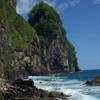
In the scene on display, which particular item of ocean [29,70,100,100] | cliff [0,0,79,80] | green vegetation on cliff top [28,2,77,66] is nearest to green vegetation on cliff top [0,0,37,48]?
cliff [0,0,79,80]

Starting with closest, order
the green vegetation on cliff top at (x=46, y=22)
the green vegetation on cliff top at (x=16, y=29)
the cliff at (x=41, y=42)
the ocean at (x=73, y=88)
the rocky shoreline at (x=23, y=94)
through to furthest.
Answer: the rocky shoreline at (x=23, y=94) → the ocean at (x=73, y=88) → the green vegetation on cliff top at (x=16, y=29) → the cliff at (x=41, y=42) → the green vegetation on cliff top at (x=46, y=22)

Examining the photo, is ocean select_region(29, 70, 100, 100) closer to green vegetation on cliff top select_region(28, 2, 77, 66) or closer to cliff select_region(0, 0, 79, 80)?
cliff select_region(0, 0, 79, 80)

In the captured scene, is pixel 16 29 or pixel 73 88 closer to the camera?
pixel 73 88

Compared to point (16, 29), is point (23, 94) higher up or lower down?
lower down

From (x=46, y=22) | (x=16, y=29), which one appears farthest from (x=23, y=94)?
(x=46, y=22)

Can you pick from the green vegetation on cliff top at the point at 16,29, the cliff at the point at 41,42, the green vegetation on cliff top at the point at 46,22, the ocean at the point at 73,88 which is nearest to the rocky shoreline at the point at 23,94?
the ocean at the point at 73,88

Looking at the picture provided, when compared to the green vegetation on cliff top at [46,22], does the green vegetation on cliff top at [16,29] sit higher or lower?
lower

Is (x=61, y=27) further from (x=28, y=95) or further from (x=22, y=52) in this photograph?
(x=28, y=95)

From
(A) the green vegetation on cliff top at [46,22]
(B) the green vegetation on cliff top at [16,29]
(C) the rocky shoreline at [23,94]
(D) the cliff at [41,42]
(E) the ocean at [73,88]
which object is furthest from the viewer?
(A) the green vegetation on cliff top at [46,22]

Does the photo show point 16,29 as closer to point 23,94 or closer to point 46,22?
point 46,22

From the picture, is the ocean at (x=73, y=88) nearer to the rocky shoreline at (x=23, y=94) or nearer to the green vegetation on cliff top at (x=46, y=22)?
the rocky shoreline at (x=23, y=94)

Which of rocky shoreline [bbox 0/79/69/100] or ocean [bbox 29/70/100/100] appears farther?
ocean [bbox 29/70/100/100]

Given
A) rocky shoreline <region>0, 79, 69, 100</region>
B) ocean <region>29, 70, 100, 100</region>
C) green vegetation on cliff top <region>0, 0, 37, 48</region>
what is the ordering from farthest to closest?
1. green vegetation on cliff top <region>0, 0, 37, 48</region>
2. ocean <region>29, 70, 100, 100</region>
3. rocky shoreline <region>0, 79, 69, 100</region>

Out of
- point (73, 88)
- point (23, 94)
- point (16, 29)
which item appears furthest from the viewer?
point (16, 29)
